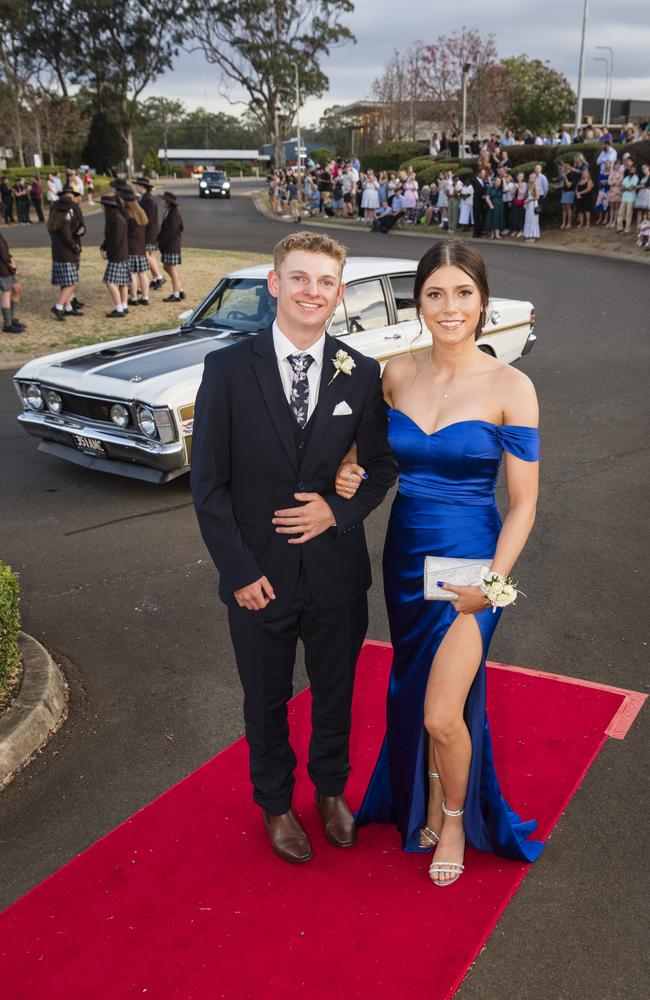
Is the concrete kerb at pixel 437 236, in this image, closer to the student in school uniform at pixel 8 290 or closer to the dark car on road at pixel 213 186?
the dark car on road at pixel 213 186

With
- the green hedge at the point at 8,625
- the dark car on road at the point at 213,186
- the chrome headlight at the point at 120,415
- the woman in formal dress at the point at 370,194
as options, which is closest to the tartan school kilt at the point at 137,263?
the chrome headlight at the point at 120,415

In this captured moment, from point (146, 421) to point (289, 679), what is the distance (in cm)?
378

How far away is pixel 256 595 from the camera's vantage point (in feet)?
9.70

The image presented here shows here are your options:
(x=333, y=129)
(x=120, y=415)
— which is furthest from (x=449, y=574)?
(x=333, y=129)

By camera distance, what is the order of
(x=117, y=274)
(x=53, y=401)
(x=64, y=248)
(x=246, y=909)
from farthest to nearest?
1. (x=117, y=274)
2. (x=64, y=248)
3. (x=53, y=401)
4. (x=246, y=909)

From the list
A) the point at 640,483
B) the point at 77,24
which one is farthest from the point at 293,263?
the point at 77,24

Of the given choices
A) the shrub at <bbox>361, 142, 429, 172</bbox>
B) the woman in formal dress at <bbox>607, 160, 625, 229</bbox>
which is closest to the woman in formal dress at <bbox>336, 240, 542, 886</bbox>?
the woman in formal dress at <bbox>607, 160, 625, 229</bbox>

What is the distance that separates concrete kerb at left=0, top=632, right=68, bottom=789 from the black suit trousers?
125 cm

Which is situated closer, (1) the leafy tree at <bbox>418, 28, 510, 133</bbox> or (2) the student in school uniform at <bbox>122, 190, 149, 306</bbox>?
(2) the student in school uniform at <bbox>122, 190, 149, 306</bbox>

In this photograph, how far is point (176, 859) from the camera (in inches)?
131

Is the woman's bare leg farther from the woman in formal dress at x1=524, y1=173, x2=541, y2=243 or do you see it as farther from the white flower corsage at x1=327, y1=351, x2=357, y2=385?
the woman in formal dress at x1=524, y1=173, x2=541, y2=243

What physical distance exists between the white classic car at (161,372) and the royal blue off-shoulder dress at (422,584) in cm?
355

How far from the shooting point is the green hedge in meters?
4.14

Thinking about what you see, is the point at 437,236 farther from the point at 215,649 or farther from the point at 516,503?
the point at 516,503
